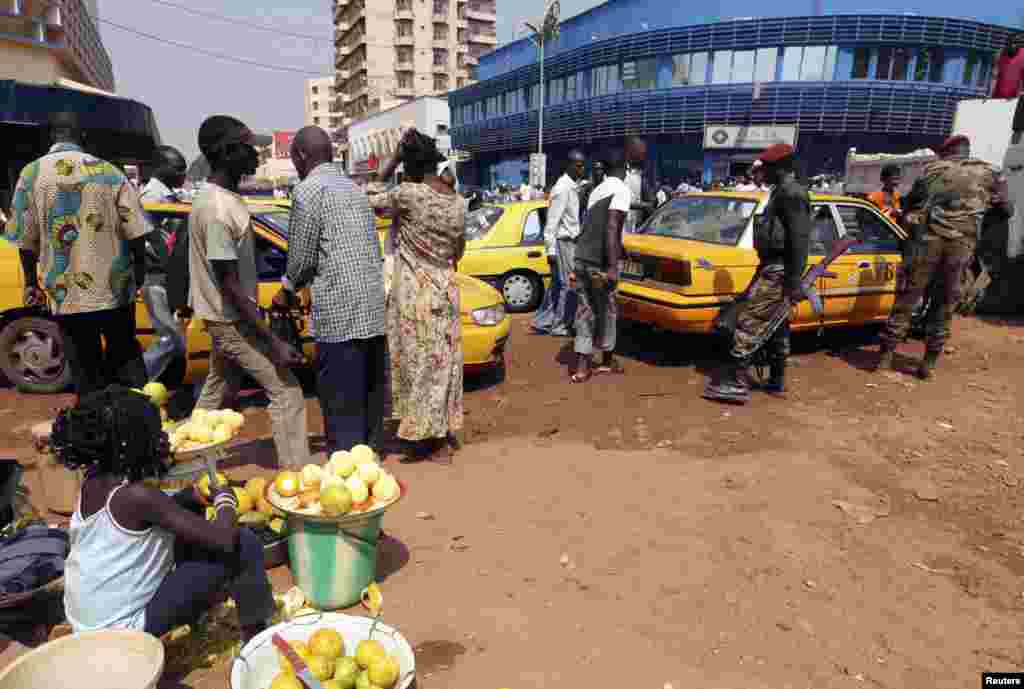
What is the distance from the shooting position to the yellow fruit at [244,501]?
305 cm

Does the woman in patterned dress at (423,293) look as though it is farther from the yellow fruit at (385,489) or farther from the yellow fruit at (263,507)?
the yellow fruit at (385,489)

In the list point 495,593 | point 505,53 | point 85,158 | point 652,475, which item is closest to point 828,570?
point 652,475

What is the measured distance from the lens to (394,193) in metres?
3.92

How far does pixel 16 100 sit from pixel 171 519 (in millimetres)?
13195

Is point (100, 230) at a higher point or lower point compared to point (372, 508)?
higher

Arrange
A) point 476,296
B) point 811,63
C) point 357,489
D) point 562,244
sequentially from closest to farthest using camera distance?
1. point 357,489
2. point 476,296
3. point 562,244
4. point 811,63

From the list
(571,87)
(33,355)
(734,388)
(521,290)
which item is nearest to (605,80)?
(571,87)

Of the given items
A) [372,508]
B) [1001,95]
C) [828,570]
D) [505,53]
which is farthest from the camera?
[505,53]

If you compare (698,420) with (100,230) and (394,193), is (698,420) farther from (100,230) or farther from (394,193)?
(100,230)

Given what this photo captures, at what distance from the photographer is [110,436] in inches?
79.3

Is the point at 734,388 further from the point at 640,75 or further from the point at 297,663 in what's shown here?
the point at 640,75

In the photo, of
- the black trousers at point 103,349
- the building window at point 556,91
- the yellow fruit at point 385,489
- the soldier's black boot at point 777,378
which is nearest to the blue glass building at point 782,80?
the building window at point 556,91

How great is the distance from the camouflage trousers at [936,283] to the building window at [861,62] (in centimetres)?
3096

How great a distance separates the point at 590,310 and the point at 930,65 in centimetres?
3514
